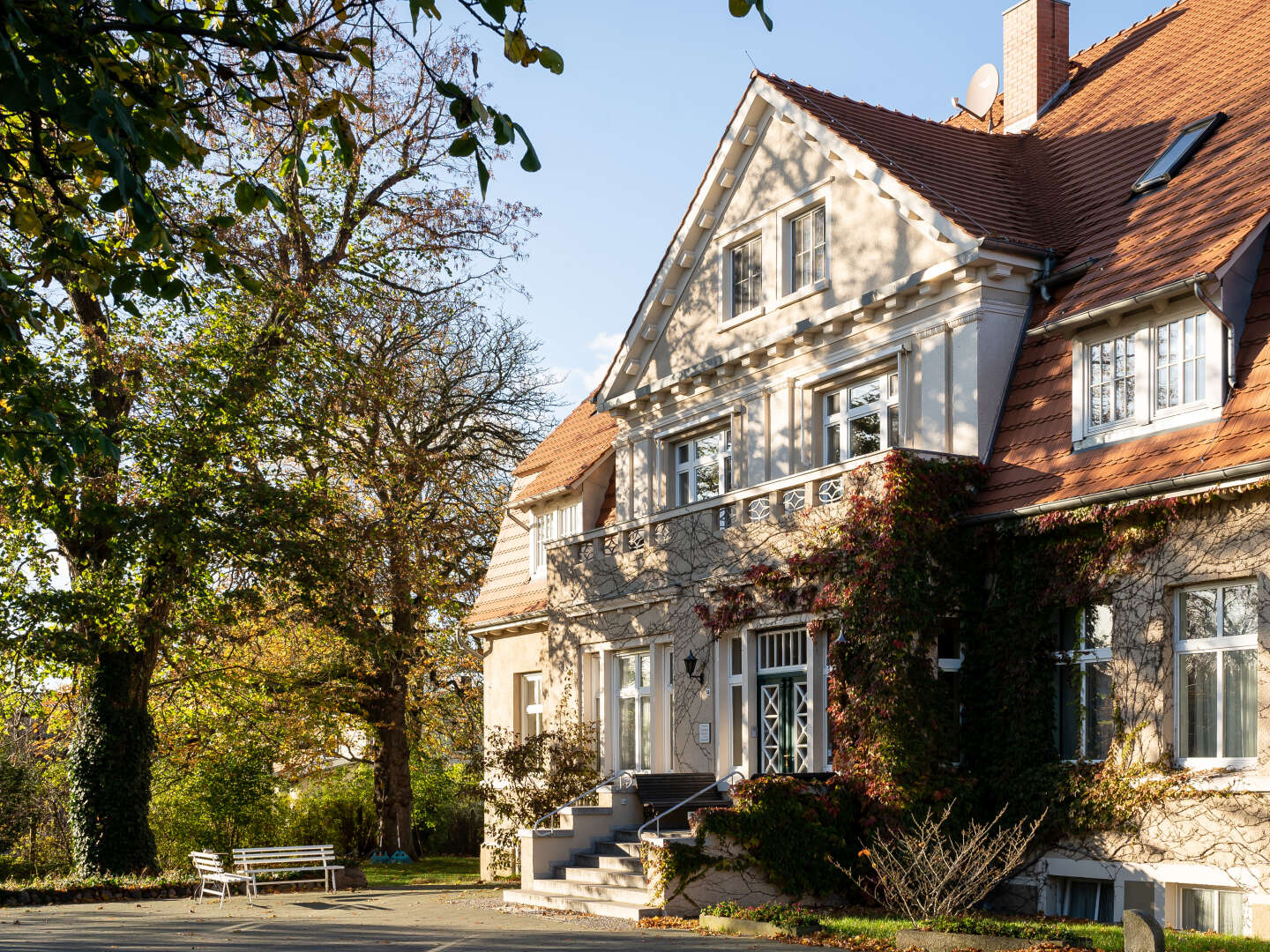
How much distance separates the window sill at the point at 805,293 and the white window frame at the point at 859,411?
139 cm

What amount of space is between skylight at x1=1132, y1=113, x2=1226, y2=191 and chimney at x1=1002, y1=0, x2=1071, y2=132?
5508 mm

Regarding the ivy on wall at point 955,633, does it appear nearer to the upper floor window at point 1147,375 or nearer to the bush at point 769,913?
the bush at point 769,913

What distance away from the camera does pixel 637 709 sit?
2334cm

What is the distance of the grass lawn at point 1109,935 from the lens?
11.8 metres

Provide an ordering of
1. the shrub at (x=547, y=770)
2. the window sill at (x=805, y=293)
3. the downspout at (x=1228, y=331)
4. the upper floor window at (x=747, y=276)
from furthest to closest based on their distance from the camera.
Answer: the shrub at (x=547, y=770)
the upper floor window at (x=747, y=276)
the window sill at (x=805, y=293)
the downspout at (x=1228, y=331)

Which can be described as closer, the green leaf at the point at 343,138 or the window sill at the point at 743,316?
the green leaf at the point at 343,138

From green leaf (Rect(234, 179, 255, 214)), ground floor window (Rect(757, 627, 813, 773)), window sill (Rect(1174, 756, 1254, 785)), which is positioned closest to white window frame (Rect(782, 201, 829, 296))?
ground floor window (Rect(757, 627, 813, 773))

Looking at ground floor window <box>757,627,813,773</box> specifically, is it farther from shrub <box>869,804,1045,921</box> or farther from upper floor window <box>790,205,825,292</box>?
upper floor window <box>790,205,825,292</box>

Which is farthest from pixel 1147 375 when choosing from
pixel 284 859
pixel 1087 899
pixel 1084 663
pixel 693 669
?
pixel 284 859

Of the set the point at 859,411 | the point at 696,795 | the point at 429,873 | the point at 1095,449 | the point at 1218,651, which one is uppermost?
the point at 859,411

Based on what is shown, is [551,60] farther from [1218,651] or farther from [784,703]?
[784,703]

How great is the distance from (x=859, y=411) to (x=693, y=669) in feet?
15.0

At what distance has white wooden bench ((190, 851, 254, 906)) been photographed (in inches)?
784

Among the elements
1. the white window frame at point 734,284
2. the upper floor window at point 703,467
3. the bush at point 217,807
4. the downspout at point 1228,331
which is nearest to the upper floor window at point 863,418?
the white window frame at point 734,284
